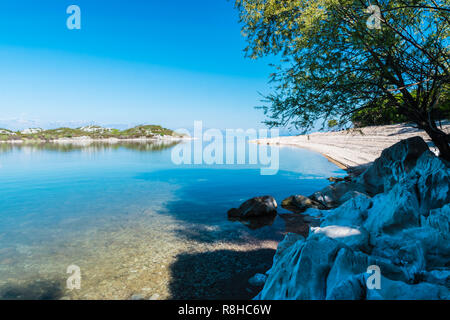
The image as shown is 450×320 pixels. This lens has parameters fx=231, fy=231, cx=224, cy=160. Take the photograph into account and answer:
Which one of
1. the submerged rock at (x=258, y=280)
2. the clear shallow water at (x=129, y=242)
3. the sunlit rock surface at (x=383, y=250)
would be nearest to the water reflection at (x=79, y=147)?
the clear shallow water at (x=129, y=242)

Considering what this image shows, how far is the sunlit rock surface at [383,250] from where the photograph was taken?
15.3 feet

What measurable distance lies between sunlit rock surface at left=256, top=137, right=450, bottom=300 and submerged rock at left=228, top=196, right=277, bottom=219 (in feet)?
17.5

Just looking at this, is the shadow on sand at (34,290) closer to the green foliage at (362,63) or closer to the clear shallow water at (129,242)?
the clear shallow water at (129,242)

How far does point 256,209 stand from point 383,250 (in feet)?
28.9

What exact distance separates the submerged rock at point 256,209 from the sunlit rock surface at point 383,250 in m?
5.34

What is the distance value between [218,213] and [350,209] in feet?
28.9

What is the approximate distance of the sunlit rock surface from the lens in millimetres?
4655

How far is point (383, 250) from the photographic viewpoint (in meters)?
6.81

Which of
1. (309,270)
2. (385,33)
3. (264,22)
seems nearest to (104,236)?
(309,270)

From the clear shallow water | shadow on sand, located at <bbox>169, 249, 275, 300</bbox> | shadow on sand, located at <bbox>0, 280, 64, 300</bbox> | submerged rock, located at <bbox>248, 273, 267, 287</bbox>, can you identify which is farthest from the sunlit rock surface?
shadow on sand, located at <bbox>0, 280, 64, 300</bbox>

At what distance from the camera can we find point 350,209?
10.1 metres

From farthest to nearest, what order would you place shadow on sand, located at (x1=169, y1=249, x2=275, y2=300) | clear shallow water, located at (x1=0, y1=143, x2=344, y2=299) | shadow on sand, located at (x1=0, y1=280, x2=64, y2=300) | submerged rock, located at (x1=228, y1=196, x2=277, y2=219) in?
submerged rock, located at (x1=228, y1=196, x2=277, y2=219)
clear shallow water, located at (x1=0, y1=143, x2=344, y2=299)
shadow on sand, located at (x1=0, y1=280, x2=64, y2=300)
shadow on sand, located at (x1=169, y1=249, x2=275, y2=300)

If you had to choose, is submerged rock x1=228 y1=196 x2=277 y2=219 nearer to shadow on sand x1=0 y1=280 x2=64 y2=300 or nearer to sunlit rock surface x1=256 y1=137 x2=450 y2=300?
sunlit rock surface x1=256 y1=137 x2=450 y2=300

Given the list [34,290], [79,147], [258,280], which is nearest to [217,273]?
[258,280]
